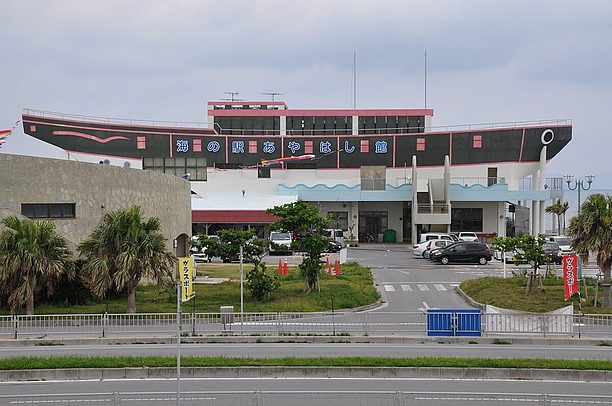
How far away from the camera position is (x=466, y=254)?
47656 millimetres

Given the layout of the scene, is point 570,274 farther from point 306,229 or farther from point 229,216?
point 229,216

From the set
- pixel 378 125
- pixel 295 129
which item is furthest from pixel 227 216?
pixel 378 125

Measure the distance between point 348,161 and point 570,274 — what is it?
47.3m

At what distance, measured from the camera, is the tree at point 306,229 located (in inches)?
1203

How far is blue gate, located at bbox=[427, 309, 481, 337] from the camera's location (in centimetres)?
2245

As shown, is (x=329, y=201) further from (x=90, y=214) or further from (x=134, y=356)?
(x=134, y=356)

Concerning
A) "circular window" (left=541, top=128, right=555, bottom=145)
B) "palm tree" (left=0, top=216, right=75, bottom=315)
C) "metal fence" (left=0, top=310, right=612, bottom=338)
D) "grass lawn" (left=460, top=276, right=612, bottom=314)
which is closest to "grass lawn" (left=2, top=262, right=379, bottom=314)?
"palm tree" (left=0, top=216, right=75, bottom=315)

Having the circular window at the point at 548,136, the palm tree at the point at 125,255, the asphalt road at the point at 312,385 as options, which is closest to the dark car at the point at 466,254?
the palm tree at the point at 125,255

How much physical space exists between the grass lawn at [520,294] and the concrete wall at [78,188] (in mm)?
15531

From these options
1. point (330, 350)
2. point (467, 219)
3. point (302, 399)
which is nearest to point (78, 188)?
point (330, 350)

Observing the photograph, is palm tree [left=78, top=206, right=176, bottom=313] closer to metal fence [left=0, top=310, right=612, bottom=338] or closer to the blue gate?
metal fence [left=0, top=310, right=612, bottom=338]

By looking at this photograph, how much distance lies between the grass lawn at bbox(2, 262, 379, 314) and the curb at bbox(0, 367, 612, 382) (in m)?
7.92

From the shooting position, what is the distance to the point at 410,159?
7256 centimetres

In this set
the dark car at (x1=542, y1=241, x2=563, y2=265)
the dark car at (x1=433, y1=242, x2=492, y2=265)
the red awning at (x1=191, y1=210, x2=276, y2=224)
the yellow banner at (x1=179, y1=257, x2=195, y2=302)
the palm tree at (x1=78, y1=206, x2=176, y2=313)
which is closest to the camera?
the yellow banner at (x1=179, y1=257, x2=195, y2=302)
